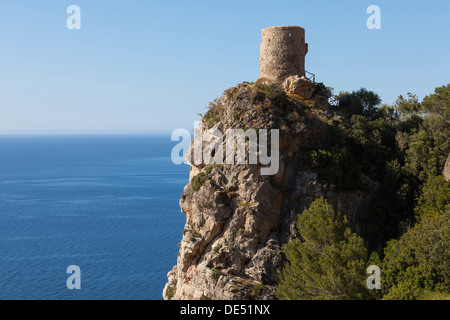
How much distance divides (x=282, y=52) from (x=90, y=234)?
6153 centimetres

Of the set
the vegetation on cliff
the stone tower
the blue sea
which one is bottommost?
the blue sea

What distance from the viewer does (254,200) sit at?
32.9 meters

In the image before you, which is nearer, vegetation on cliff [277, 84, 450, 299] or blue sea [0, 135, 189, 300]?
vegetation on cliff [277, 84, 450, 299]

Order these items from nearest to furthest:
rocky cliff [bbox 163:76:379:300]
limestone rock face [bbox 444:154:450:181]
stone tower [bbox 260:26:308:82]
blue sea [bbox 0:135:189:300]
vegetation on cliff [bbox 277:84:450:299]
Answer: vegetation on cliff [bbox 277:84:450:299] < rocky cliff [bbox 163:76:379:300] < limestone rock face [bbox 444:154:450:181] < stone tower [bbox 260:26:308:82] < blue sea [bbox 0:135:189:300]

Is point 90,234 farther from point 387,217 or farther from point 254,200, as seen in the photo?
point 387,217

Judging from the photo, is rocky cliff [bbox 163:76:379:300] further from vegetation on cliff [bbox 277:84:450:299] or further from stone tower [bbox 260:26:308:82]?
stone tower [bbox 260:26:308:82]

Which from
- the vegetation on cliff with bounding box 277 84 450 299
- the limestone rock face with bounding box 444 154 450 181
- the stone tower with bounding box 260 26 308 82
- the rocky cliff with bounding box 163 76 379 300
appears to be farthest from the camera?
the stone tower with bounding box 260 26 308 82

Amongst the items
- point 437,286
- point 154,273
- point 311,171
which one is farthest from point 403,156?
point 154,273

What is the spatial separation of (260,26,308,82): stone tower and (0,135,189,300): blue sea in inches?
1401

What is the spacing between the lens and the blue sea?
64.6m

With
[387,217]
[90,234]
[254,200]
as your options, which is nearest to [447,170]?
[387,217]

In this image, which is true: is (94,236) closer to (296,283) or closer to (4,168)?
(296,283)

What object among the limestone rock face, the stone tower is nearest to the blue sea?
the stone tower

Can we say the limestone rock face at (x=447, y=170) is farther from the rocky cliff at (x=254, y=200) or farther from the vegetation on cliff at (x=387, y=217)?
the rocky cliff at (x=254, y=200)
